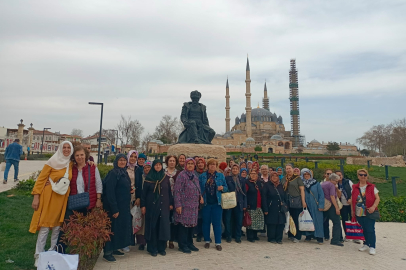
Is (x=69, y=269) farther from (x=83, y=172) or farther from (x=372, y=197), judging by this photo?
(x=372, y=197)

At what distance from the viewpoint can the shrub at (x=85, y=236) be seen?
313 centimetres

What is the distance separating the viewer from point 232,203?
4.69 meters

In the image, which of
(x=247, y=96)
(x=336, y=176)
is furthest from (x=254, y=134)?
(x=336, y=176)

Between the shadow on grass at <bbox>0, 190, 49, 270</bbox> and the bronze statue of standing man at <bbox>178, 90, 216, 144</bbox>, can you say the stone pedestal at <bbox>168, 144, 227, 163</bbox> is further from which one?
the shadow on grass at <bbox>0, 190, 49, 270</bbox>

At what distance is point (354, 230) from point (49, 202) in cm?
523

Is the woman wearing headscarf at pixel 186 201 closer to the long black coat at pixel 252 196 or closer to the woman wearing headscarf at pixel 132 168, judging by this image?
the woman wearing headscarf at pixel 132 168

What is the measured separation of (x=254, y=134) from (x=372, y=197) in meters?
67.4

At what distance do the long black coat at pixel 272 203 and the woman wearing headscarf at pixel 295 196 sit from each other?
0.50 feet

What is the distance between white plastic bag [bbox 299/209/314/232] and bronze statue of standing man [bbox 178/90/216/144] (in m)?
5.32

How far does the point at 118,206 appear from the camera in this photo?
3922 millimetres

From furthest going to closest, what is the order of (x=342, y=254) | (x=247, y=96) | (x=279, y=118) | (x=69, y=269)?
(x=279, y=118) → (x=247, y=96) → (x=342, y=254) → (x=69, y=269)

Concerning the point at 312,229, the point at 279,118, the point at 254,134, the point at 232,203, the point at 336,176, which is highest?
the point at 279,118

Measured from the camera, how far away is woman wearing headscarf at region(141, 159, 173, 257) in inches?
164

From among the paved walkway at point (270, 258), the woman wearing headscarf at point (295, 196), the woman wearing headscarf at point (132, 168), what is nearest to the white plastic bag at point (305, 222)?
Result: the woman wearing headscarf at point (295, 196)
